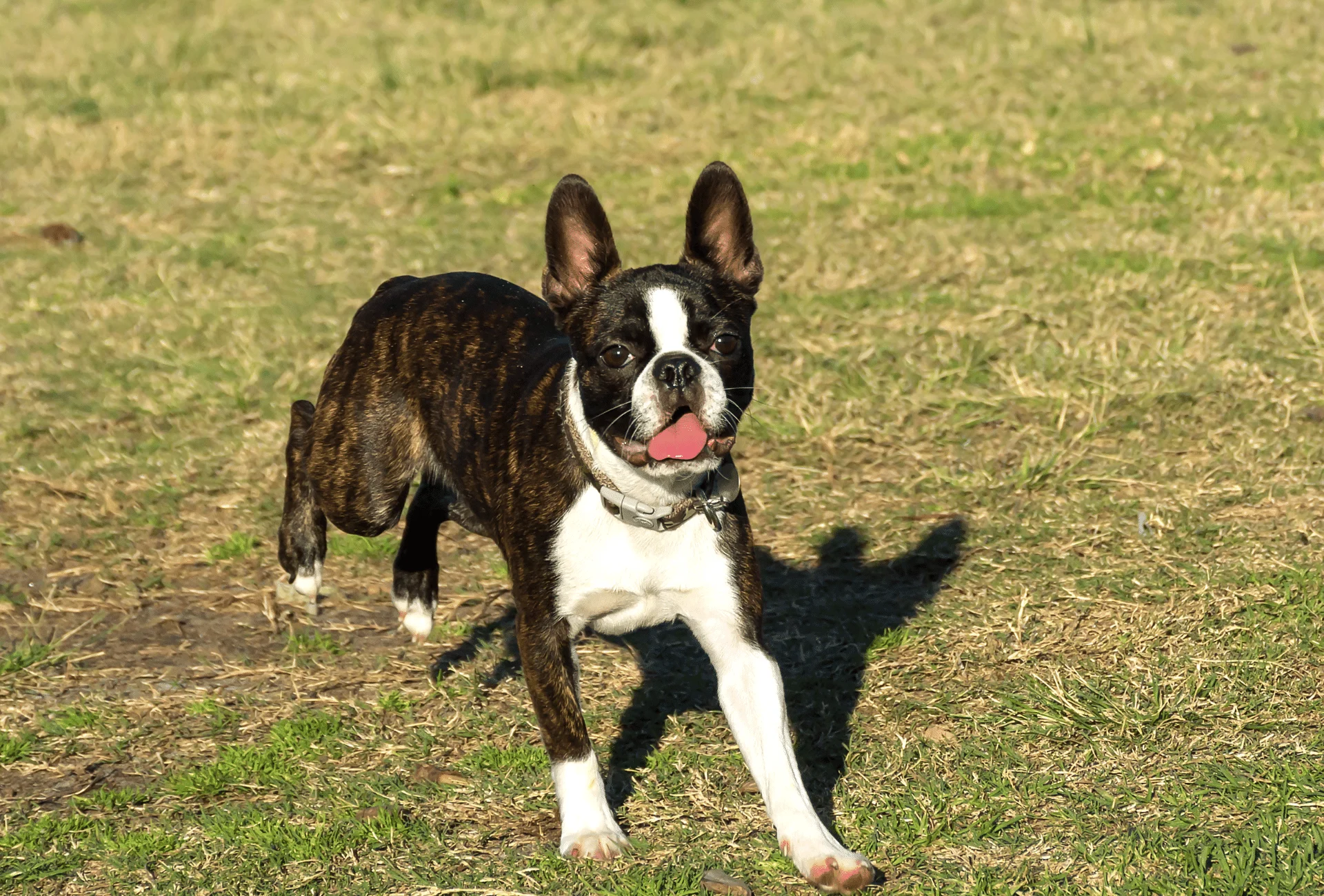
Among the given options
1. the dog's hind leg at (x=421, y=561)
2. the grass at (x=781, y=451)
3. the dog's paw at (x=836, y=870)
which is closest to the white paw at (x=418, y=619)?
the dog's hind leg at (x=421, y=561)

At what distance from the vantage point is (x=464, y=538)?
307 inches

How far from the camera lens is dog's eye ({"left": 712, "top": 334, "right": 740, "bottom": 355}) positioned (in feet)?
16.1

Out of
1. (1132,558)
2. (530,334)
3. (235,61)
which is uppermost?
(530,334)

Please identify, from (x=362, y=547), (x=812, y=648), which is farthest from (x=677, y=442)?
(x=362, y=547)

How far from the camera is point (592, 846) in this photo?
4781mm

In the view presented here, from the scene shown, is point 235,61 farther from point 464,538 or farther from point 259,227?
point 464,538

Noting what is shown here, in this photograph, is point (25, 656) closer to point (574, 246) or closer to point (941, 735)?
point (574, 246)

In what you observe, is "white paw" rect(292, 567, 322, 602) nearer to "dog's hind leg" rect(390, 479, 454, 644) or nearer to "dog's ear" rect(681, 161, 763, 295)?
"dog's hind leg" rect(390, 479, 454, 644)

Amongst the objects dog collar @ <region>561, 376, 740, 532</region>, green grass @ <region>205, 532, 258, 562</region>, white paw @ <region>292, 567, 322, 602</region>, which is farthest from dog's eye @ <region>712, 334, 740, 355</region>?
green grass @ <region>205, 532, 258, 562</region>

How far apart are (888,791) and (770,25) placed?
12270 millimetres

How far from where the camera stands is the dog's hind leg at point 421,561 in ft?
→ 21.5

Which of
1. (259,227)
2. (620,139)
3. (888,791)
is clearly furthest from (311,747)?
(620,139)

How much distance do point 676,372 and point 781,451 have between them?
3.58m

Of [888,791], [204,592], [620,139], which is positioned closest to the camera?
[888,791]
